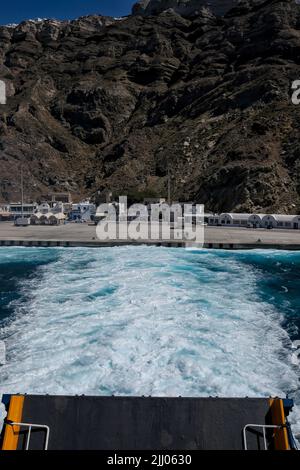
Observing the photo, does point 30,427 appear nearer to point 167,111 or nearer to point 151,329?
point 151,329

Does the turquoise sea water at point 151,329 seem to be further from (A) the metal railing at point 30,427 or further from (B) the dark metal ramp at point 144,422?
(A) the metal railing at point 30,427

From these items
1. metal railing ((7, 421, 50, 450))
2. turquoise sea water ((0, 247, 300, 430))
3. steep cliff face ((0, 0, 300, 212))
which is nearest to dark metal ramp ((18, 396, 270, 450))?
metal railing ((7, 421, 50, 450))

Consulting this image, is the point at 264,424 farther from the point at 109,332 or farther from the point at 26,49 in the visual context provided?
the point at 26,49

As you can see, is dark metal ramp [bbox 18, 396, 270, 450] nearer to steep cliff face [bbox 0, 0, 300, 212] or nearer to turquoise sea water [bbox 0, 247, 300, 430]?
turquoise sea water [bbox 0, 247, 300, 430]

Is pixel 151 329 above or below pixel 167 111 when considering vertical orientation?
below

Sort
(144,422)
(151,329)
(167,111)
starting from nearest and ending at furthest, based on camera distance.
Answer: (144,422), (151,329), (167,111)

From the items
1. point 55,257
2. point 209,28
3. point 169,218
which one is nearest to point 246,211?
point 169,218

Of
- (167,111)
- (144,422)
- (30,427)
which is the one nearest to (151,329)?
(144,422)
